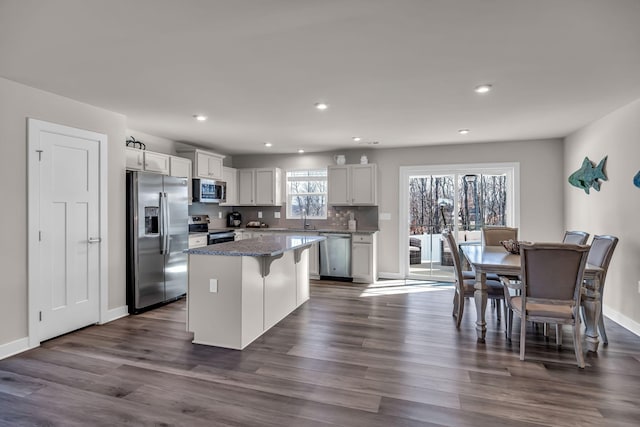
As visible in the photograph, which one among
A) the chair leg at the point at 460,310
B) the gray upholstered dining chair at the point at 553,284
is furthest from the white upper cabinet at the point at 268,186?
the gray upholstered dining chair at the point at 553,284

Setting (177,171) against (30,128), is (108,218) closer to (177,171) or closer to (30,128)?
(30,128)

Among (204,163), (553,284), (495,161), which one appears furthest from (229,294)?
(495,161)

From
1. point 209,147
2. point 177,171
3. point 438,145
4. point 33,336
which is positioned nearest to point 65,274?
point 33,336

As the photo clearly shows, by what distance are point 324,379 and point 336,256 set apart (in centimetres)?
345

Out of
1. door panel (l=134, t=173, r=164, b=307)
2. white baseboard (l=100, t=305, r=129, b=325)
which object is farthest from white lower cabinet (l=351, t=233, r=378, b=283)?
white baseboard (l=100, t=305, r=129, b=325)

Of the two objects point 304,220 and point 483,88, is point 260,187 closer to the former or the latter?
point 304,220

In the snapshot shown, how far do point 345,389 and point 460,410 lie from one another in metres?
0.76

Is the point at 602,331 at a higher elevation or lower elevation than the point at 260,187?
lower

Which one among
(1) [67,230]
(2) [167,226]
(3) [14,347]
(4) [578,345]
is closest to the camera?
(4) [578,345]

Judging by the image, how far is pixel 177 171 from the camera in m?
5.14

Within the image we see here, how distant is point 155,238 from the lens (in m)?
4.30

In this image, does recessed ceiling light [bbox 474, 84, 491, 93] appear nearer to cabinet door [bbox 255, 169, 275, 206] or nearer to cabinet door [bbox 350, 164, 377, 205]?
cabinet door [bbox 350, 164, 377, 205]

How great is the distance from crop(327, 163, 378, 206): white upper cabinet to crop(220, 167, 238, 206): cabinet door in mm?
1921

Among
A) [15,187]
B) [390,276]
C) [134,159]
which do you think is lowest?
[390,276]
